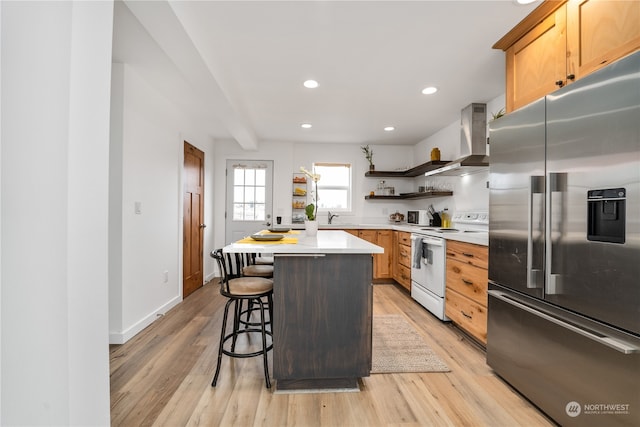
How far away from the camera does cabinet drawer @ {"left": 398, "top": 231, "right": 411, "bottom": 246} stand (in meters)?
4.29

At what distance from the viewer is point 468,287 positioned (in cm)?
268

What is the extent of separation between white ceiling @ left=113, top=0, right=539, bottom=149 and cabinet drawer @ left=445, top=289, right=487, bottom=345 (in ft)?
6.81

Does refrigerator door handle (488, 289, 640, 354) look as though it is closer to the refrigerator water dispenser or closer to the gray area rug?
the refrigerator water dispenser

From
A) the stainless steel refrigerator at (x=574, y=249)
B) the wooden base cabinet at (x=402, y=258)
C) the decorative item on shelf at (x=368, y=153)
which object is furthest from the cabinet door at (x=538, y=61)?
the decorative item on shelf at (x=368, y=153)

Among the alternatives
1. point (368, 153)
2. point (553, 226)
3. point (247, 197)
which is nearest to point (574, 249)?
point (553, 226)

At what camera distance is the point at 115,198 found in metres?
2.62

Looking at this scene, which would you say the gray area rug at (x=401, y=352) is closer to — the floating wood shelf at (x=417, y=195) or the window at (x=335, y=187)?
the floating wood shelf at (x=417, y=195)

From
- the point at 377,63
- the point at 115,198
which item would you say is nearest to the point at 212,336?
the point at 115,198

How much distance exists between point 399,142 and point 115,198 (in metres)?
4.46

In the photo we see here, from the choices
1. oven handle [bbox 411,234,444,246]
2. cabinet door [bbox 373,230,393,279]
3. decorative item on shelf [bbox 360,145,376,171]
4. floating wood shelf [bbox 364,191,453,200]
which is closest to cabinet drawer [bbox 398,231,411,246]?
cabinet door [bbox 373,230,393,279]

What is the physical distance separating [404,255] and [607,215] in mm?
3126

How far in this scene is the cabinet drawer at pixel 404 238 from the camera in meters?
4.29

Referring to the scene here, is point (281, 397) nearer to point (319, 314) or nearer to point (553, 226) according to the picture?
point (319, 314)

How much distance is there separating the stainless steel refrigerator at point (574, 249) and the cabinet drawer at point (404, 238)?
2233 millimetres
